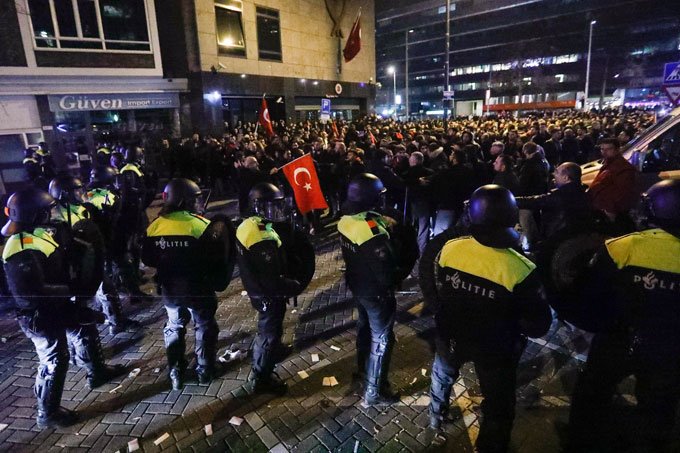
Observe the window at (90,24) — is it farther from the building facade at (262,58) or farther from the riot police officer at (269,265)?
the riot police officer at (269,265)

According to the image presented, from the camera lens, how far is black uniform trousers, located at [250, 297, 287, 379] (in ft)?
12.2

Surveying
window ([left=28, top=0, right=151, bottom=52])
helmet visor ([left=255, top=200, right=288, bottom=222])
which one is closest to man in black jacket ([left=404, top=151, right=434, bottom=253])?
helmet visor ([left=255, top=200, right=288, bottom=222])

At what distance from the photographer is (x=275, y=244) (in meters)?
3.55

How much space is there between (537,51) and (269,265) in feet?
264

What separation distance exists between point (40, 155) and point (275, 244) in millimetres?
11777

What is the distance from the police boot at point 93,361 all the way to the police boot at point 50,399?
20.1 inches

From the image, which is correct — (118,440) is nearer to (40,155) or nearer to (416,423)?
(416,423)

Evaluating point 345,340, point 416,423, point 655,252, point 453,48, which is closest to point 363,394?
point 416,423

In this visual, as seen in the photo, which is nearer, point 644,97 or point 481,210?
point 481,210

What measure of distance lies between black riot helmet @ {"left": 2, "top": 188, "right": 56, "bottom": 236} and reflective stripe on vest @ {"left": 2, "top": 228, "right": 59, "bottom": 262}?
0.06 meters

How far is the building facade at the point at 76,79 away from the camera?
15242 mm

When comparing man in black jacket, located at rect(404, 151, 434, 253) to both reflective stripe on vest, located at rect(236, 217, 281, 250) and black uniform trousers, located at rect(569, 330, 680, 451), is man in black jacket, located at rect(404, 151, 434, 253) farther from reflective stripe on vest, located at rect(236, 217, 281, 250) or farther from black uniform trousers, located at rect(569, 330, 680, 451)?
black uniform trousers, located at rect(569, 330, 680, 451)

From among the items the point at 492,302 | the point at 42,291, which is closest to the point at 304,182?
the point at 42,291

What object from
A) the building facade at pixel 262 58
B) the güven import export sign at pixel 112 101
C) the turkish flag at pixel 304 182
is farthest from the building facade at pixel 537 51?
the turkish flag at pixel 304 182
